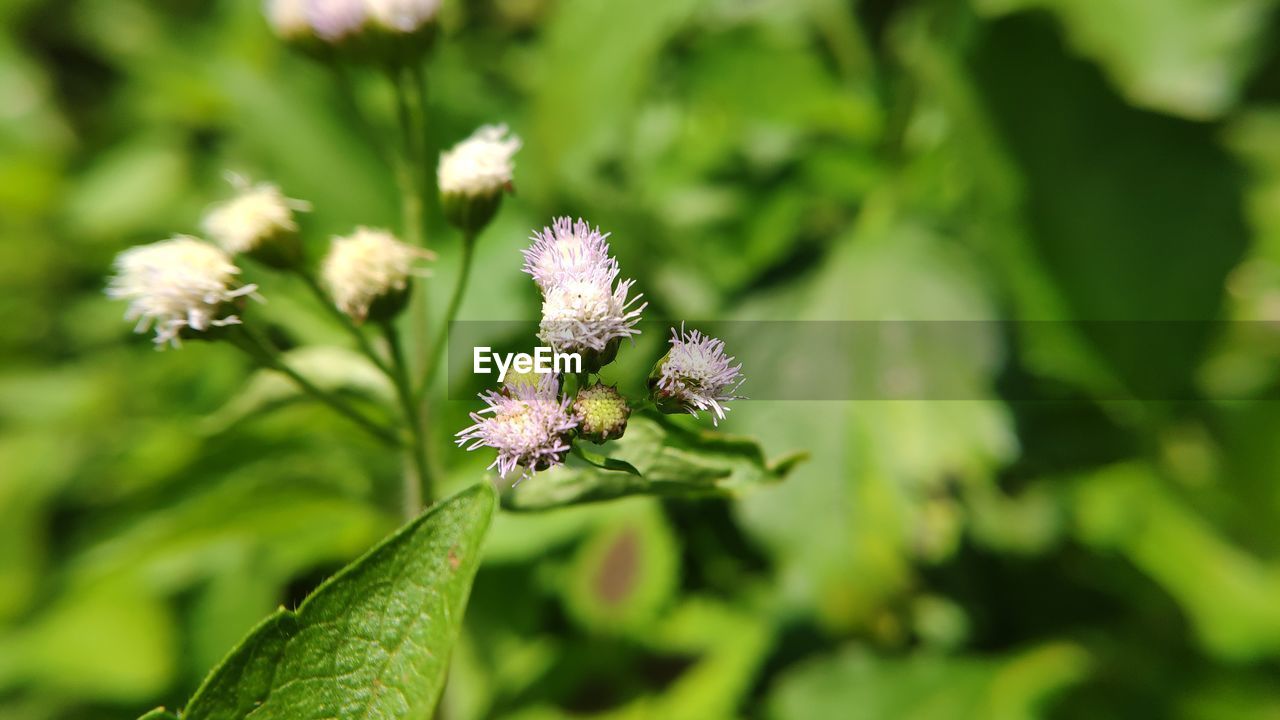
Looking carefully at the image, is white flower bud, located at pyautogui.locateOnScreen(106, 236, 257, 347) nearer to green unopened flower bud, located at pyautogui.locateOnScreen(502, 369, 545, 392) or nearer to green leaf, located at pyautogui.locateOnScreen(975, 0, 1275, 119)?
green unopened flower bud, located at pyautogui.locateOnScreen(502, 369, 545, 392)

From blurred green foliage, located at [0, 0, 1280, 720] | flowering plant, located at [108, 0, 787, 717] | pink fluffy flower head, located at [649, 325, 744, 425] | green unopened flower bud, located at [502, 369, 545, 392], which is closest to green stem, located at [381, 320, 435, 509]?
flowering plant, located at [108, 0, 787, 717]

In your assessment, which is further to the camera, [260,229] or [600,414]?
[260,229]

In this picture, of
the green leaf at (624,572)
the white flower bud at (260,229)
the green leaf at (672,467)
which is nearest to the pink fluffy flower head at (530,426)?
the green leaf at (672,467)

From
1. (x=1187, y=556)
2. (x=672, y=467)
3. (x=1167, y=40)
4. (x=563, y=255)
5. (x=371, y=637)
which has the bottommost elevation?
(x=1187, y=556)

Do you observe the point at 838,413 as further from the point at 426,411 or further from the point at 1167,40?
the point at 1167,40

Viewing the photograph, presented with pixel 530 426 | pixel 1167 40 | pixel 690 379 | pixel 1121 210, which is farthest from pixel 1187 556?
pixel 530 426

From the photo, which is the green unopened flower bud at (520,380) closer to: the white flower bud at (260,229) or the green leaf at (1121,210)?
the white flower bud at (260,229)
